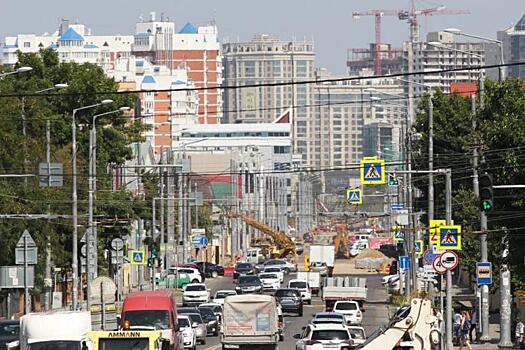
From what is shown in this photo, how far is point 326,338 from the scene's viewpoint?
47094 millimetres

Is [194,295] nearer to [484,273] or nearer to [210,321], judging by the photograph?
[210,321]

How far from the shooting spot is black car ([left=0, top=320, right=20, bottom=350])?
148 feet

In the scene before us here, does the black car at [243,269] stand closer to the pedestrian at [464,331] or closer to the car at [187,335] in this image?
the pedestrian at [464,331]

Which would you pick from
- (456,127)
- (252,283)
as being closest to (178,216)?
(252,283)

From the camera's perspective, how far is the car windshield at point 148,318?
45500 mm

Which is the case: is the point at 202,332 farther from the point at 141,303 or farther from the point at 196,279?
the point at 196,279

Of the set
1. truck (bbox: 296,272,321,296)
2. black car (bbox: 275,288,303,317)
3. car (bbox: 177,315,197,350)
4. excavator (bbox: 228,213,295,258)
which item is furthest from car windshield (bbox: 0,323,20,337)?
excavator (bbox: 228,213,295,258)

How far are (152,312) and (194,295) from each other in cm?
4033

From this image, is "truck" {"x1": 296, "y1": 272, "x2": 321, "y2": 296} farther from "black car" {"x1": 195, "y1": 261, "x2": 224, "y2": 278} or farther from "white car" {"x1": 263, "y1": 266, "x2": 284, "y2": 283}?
"black car" {"x1": 195, "y1": 261, "x2": 224, "y2": 278}

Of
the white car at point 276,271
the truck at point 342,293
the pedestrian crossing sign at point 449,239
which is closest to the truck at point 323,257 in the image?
the white car at point 276,271

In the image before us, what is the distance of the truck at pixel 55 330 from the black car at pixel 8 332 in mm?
7358

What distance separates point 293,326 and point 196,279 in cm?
3860

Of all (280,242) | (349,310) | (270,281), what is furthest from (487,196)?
(280,242)

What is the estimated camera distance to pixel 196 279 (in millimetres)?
107625
